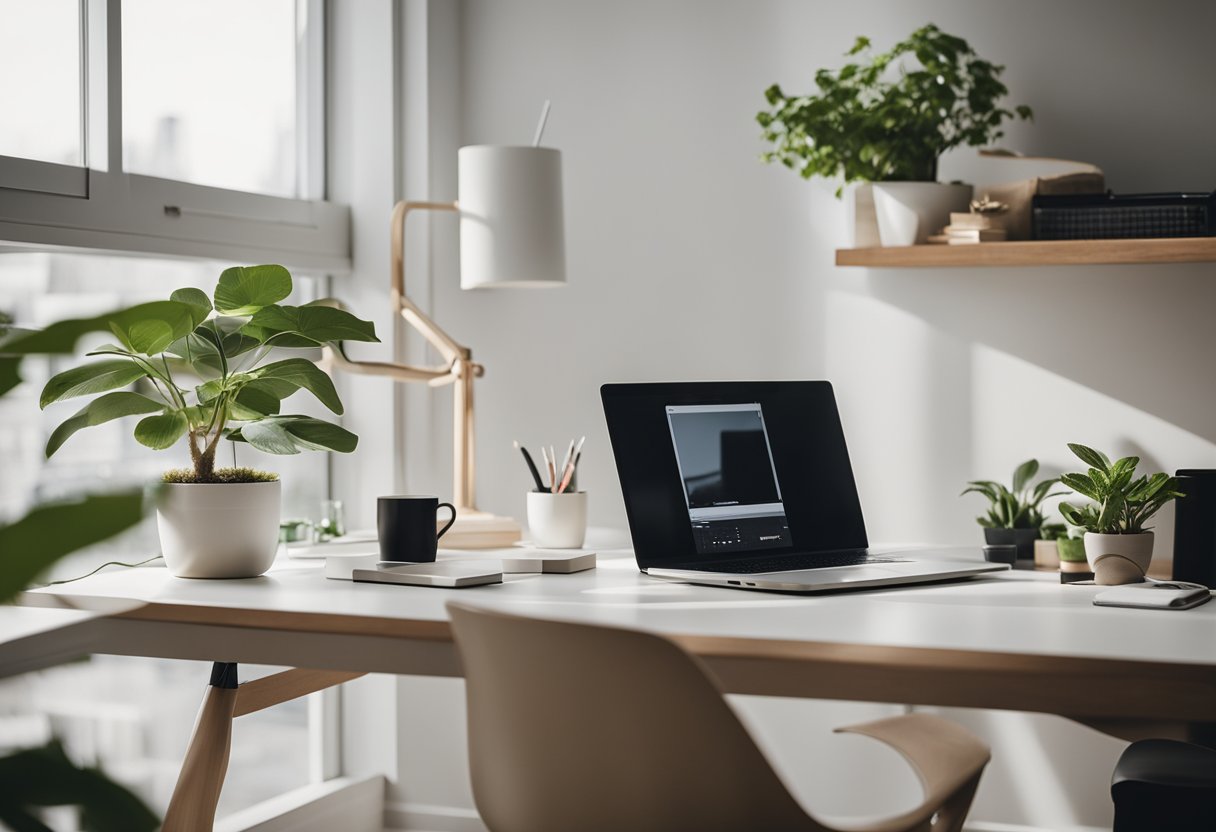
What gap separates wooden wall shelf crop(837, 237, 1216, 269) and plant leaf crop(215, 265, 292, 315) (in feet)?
3.22

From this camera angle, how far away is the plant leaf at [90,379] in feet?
5.37

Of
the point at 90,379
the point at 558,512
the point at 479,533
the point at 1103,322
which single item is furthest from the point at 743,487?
the point at 90,379

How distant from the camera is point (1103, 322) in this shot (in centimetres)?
227

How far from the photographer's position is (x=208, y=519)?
170 centimetres

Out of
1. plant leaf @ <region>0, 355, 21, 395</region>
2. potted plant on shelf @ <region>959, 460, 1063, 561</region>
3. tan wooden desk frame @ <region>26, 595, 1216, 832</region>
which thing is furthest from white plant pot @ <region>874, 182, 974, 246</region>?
plant leaf @ <region>0, 355, 21, 395</region>

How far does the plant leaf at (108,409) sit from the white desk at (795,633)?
211 mm

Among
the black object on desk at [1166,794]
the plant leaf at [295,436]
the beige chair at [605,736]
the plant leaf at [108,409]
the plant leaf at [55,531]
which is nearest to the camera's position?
the plant leaf at [55,531]

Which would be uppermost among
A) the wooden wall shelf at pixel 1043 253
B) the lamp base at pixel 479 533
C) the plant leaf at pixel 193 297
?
the wooden wall shelf at pixel 1043 253

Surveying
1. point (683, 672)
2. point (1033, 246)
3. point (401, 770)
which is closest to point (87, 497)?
point (683, 672)

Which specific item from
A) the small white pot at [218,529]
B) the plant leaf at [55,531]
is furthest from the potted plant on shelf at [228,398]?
the plant leaf at [55,531]

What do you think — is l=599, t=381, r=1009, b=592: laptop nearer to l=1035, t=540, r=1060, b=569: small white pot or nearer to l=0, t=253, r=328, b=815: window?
l=1035, t=540, r=1060, b=569: small white pot

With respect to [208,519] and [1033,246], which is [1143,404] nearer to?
[1033,246]

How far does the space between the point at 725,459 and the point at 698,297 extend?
26.2 inches

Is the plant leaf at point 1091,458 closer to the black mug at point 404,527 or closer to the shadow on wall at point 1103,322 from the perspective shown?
the shadow on wall at point 1103,322
